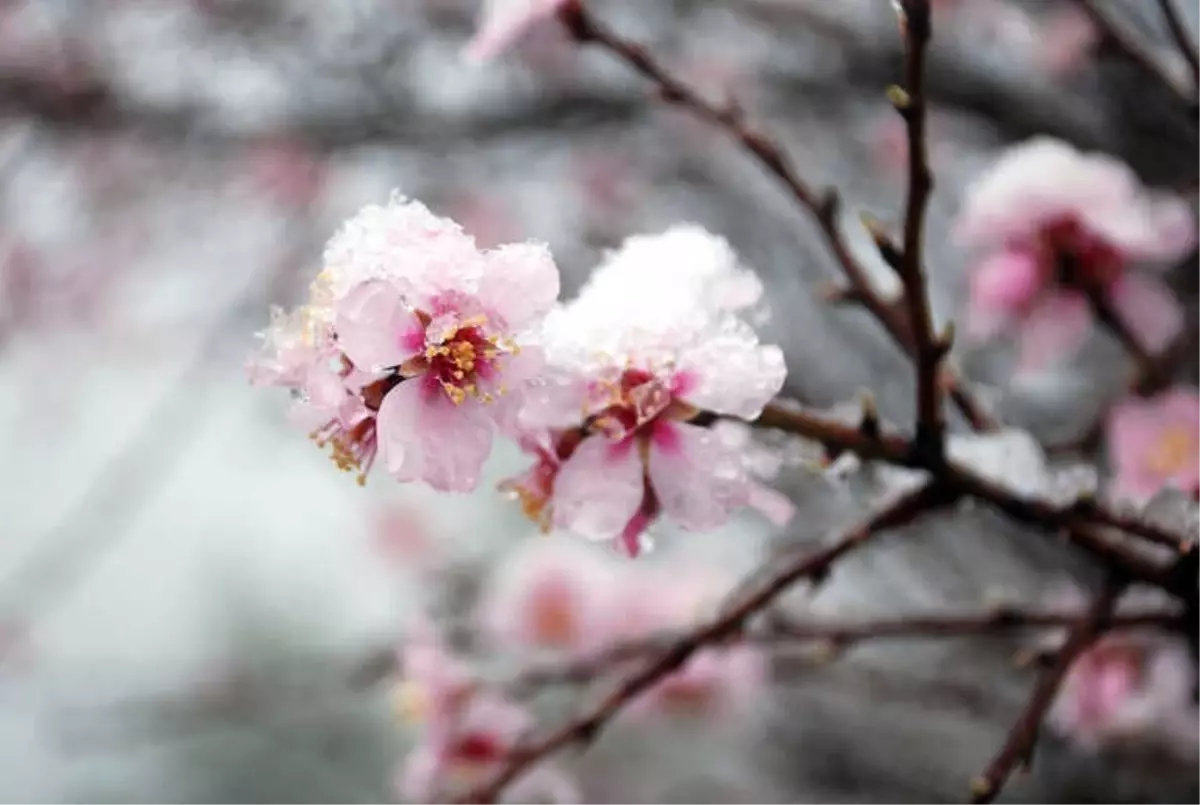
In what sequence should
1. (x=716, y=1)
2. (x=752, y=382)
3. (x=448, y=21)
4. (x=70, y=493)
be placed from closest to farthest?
(x=752, y=382) < (x=716, y=1) < (x=448, y=21) < (x=70, y=493)

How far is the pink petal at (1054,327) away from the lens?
886 mm

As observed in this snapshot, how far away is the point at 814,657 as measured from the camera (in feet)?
2.51

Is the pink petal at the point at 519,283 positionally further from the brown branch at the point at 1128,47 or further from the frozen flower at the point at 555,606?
the frozen flower at the point at 555,606

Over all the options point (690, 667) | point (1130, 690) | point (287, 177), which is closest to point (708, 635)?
point (1130, 690)

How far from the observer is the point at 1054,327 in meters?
0.90

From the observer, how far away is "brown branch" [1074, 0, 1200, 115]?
0.75 meters

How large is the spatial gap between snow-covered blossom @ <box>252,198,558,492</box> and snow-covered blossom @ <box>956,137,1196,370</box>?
1.71 feet

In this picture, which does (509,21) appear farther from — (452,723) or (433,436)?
(452,723)

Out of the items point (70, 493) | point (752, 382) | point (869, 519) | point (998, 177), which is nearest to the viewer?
point (752, 382)

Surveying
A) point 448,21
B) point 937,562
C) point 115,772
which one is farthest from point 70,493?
point 937,562

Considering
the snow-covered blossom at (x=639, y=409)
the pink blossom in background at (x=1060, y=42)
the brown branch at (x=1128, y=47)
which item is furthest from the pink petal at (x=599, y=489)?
the pink blossom in background at (x=1060, y=42)

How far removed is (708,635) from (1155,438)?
0.45 m

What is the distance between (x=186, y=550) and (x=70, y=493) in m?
0.89

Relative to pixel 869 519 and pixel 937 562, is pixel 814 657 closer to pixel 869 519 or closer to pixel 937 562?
pixel 869 519
